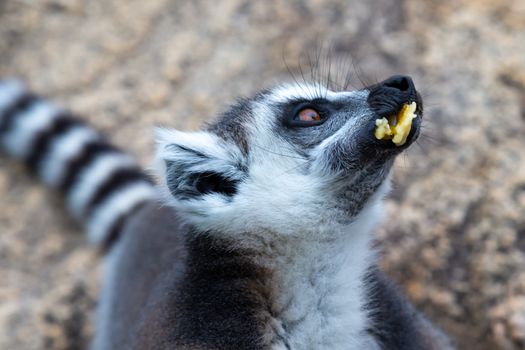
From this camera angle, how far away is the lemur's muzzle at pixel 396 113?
2955 millimetres

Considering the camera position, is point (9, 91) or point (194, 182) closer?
point (194, 182)

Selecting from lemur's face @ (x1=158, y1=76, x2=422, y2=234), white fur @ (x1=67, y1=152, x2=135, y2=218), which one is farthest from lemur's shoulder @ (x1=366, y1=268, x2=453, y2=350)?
white fur @ (x1=67, y1=152, x2=135, y2=218)

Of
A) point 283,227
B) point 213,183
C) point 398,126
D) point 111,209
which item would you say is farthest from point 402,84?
point 111,209

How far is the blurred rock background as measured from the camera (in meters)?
4.42

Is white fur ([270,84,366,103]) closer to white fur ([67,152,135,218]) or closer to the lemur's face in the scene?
the lemur's face

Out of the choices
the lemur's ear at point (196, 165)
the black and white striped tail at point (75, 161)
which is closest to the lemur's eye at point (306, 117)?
the lemur's ear at point (196, 165)

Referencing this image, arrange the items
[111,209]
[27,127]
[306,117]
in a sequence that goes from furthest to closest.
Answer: [27,127] < [111,209] < [306,117]

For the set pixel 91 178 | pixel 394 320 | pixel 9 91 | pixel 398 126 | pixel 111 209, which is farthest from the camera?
pixel 9 91

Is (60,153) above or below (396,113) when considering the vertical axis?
above

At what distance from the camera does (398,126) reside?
9.69 feet

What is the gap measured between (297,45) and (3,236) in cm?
244

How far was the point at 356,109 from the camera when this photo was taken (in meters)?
3.13

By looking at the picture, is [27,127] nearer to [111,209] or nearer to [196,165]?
[111,209]

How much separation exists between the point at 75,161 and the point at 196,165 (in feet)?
7.41
